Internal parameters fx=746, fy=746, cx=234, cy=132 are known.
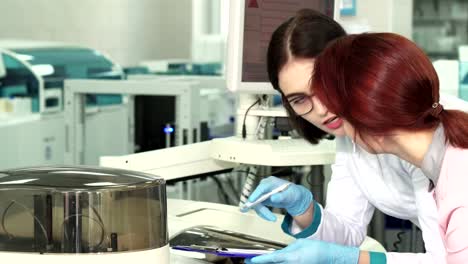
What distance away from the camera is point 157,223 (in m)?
1.19

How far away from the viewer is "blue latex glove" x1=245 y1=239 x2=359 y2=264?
54.4 inches

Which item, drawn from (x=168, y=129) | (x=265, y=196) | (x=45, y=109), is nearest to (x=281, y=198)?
(x=265, y=196)

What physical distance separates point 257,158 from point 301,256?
0.79 m

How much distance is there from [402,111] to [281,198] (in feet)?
1.58

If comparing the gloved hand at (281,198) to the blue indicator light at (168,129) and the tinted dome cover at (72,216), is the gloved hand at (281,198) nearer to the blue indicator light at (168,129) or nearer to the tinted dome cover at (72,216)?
the tinted dome cover at (72,216)

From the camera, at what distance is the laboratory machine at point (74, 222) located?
1.10 metres

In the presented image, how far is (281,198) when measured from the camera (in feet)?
5.36

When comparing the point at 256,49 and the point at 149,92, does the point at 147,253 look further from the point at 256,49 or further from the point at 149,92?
the point at 149,92

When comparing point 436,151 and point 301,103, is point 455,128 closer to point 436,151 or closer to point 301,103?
point 436,151

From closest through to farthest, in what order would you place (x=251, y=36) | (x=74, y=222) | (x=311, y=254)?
(x=74, y=222)
(x=311, y=254)
(x=251, y=36)

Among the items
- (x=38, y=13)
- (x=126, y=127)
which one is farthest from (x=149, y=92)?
(x=38, y=13)

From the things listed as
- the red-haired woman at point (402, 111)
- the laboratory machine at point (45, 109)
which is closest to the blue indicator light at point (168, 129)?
the laboratory machine at point (45, 109)

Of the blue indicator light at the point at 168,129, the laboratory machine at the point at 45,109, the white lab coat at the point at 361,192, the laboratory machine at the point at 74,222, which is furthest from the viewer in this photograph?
the blue indicator light at the point at 168,129

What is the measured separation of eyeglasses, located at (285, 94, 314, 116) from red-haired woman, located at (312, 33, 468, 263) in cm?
35
